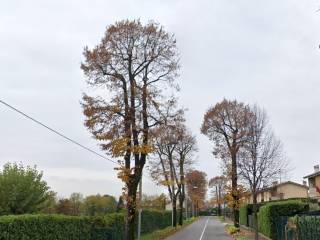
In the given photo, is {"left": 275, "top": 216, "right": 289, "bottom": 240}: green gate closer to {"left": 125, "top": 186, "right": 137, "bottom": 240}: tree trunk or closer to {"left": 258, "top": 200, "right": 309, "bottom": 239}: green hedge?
{"left": 258, "top": 200, "right": 309, "bottom": 239}: green hedge

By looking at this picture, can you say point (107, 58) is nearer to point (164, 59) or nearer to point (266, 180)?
point (164, 59)

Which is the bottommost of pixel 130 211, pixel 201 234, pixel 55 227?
pixel 201 234

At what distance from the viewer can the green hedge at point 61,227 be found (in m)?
15.4

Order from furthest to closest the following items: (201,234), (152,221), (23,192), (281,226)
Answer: (152,221) < (201,234) < (23,192) < (281,226)

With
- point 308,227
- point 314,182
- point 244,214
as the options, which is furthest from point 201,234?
point 308,227

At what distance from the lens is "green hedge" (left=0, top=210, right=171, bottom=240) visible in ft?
50.5

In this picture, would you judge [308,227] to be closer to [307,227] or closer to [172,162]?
[307,227]

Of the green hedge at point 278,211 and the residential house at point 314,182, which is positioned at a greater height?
the residential house at point 314,182

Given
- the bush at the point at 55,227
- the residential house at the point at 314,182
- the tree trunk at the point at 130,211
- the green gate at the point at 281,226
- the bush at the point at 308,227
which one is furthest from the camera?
the residential house at the point at 314,182

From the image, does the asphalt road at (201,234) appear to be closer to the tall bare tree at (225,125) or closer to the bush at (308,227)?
the tall bare tree at (225,125)

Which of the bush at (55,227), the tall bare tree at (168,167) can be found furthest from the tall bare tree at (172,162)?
the bush at (55,227)

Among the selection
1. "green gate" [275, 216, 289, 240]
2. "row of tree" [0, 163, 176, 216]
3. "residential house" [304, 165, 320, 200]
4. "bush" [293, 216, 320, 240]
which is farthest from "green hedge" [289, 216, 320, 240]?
"residential house" [304, 165, 320, 200]

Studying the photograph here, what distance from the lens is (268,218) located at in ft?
105

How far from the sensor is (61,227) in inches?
797
